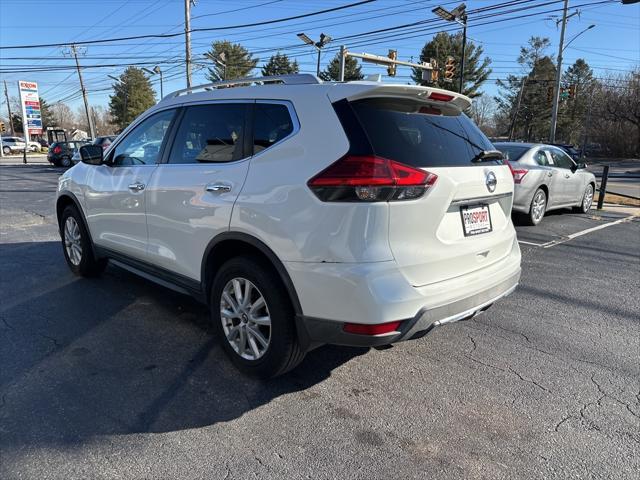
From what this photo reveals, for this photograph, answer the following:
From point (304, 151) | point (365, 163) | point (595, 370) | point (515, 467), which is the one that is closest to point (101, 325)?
point (304, 151)

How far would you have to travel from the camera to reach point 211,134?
3.39m

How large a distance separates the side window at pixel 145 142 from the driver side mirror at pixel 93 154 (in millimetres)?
238

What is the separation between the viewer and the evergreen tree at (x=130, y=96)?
71731 mm

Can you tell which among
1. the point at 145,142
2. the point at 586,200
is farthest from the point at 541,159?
the point at 145,142

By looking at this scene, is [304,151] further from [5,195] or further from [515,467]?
[5,195]

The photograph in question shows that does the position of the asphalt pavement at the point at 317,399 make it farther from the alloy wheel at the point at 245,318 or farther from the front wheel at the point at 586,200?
the front wheel at the point at 586,200

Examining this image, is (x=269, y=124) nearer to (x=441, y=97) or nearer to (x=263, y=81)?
(x=263, y=81)

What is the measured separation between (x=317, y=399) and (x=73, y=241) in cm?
369

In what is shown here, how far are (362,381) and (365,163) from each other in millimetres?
1485

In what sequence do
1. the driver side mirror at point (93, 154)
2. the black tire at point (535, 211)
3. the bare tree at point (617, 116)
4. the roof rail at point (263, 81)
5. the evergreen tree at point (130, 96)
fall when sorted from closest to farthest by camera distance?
the roof rail at point (263, 81) → the driver side mirror at point (93, 154) → the black tire at point (535, 211) → the bare tree at point (617, 116) → the evergreen tree at point (130, 96)

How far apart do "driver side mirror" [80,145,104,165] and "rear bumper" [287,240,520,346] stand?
9.57ft

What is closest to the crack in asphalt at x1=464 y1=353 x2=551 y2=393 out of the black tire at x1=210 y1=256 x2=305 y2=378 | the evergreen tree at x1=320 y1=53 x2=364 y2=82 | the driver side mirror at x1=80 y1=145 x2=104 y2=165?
the black tire at x1=210 y1=256 x2=305 y2=378

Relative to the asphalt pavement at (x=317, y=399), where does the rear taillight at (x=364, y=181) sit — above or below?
above

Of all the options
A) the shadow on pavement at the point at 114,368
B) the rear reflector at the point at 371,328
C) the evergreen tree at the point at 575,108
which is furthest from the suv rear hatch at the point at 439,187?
the evergreen tree at the point at 575,108
